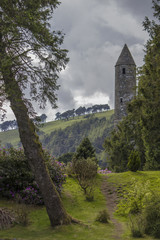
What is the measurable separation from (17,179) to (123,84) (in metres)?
35.3

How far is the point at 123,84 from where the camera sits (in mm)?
45406

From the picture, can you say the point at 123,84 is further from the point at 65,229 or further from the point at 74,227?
the point at 65,229

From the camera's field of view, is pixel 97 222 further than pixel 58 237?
Yes

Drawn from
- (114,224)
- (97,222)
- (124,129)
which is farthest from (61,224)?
(124,129)

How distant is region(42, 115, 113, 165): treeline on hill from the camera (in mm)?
146113

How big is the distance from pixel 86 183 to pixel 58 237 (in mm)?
7254

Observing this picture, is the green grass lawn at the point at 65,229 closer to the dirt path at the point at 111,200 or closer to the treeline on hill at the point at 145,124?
the dirt path at the point at 111,200

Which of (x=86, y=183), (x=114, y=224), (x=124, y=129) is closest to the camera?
(x=114, y=224)

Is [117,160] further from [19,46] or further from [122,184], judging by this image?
[19,46]

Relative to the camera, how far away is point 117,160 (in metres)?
33.2

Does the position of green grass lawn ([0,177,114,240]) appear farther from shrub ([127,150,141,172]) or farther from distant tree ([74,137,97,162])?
distant tree ([74,137,97,162])

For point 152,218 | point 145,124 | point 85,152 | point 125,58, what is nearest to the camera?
point 152,218

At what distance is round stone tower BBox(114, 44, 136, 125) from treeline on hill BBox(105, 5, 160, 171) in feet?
31.4

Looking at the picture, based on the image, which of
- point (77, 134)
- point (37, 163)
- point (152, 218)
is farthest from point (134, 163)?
point (77, 134)
